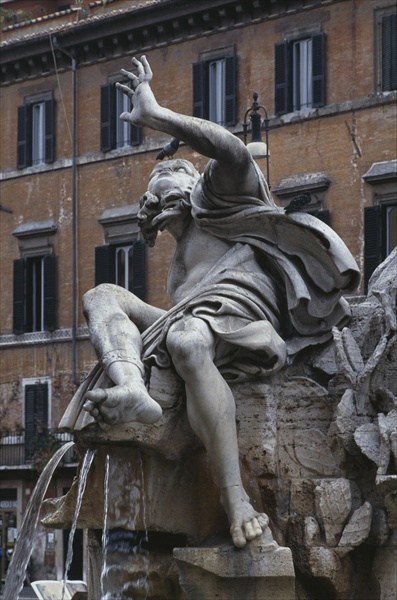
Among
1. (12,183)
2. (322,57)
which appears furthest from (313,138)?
(12,183)

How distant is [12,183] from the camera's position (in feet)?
131

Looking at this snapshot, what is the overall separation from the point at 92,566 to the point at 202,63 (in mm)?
28628

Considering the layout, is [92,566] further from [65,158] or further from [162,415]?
[65,158]

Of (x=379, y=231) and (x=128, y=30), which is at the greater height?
(x=128, y=30)

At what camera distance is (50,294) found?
126 ft

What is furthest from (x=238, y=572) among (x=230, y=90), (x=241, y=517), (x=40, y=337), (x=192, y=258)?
(x=40, y=337)

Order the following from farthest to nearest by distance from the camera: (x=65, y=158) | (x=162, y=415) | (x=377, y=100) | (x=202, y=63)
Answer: (x=65, y=158) < (x=202, y=63) < (x=377, y=100) < (x=162, y=415)

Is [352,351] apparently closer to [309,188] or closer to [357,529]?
[357,529]

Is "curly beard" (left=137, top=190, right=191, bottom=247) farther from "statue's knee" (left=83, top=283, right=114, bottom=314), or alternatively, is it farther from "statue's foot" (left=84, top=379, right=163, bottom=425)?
"statue's foot" (left=84, top=379, right=163, bottom=425)

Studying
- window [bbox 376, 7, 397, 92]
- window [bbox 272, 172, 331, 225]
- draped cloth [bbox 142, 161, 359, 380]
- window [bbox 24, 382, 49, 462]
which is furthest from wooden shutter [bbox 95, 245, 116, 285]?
draped cloth [bbox 142, 161, 359, 380]

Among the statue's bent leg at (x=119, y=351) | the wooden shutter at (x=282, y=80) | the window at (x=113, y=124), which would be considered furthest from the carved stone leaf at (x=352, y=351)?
the window at (x=113, y=124)

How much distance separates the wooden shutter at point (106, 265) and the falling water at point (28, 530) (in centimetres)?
2881

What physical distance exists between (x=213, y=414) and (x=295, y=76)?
89.4 ft

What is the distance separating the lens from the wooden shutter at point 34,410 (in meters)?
37.4
